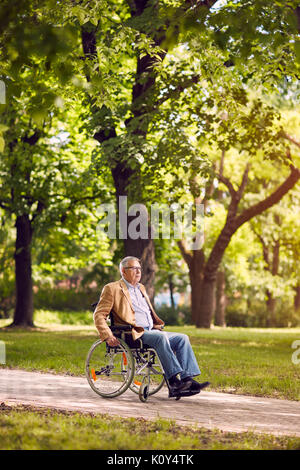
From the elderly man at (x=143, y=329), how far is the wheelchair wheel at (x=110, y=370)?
28 centimetres

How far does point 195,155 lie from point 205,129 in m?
1.66

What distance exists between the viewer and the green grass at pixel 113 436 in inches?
213

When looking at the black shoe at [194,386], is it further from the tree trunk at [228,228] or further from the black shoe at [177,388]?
the tree trunk at [228,228]

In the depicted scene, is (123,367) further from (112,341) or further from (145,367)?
(112,341)

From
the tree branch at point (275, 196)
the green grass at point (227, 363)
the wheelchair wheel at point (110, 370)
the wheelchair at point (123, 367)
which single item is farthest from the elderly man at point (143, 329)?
the tree branch at point (275, 196)

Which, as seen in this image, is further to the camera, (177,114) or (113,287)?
(177,114)

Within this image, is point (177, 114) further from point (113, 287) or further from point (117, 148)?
point (113, 287)

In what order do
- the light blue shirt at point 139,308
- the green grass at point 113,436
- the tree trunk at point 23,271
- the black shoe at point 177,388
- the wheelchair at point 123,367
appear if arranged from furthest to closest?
the tree trunk at point 23,271 < the light blue shirt at point 139,308 < the wheelchair at point 123,367 < the black shoe at point 177,388 < the green grass at point 113,436

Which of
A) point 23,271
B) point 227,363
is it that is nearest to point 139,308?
point 227,363

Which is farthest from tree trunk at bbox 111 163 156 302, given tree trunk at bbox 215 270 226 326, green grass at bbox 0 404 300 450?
tree trunk at bbox 215 270 226 326

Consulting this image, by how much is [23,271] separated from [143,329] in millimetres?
17201

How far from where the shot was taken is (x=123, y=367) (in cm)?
884

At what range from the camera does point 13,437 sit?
561 centimetres
